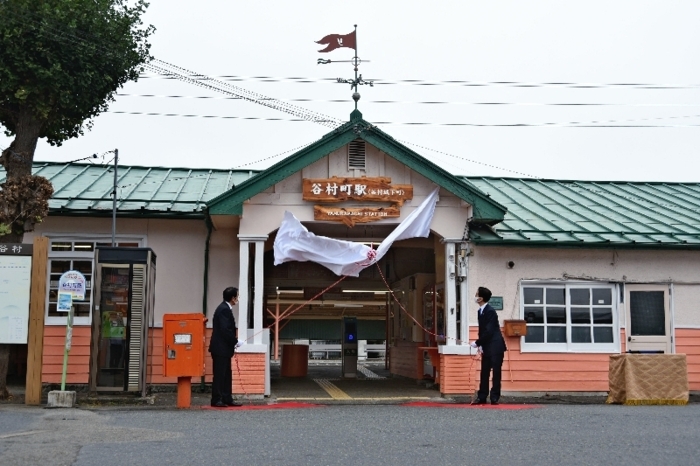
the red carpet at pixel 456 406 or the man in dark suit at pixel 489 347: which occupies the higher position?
the man in dark suit at pixel 489 347

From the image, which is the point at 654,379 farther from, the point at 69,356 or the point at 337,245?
the point at 69,356

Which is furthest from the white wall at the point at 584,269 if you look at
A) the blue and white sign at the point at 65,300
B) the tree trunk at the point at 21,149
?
the tree trunk at the point at 21,149

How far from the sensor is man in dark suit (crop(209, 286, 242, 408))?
1373 cm

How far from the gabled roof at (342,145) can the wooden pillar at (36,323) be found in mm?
3131

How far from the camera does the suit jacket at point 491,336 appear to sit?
14484 millimetres

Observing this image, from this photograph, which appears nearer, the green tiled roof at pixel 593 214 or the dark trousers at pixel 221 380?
the dark trousers at pixel 221 380

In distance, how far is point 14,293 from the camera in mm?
14039

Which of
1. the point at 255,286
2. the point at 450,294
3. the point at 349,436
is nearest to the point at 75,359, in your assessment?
the point at 255,286

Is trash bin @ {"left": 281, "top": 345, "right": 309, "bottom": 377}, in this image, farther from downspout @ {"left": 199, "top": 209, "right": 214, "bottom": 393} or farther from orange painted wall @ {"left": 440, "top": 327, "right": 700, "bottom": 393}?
orange painted wall @ {"left": 440, "top": 327, "right": 700, "bottom": 393}

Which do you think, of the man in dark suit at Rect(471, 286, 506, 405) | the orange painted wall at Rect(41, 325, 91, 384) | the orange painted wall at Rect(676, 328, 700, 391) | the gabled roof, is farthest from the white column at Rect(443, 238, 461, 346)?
the orange painted wall at Rect(41, 325, 91, 384)

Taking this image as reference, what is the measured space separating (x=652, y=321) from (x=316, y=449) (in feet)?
36.2

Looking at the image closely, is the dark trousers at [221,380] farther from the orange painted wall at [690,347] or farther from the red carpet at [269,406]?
the orange painted wall at [690,347]

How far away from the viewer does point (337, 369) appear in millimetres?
26734

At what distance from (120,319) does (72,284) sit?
4.30 feet
